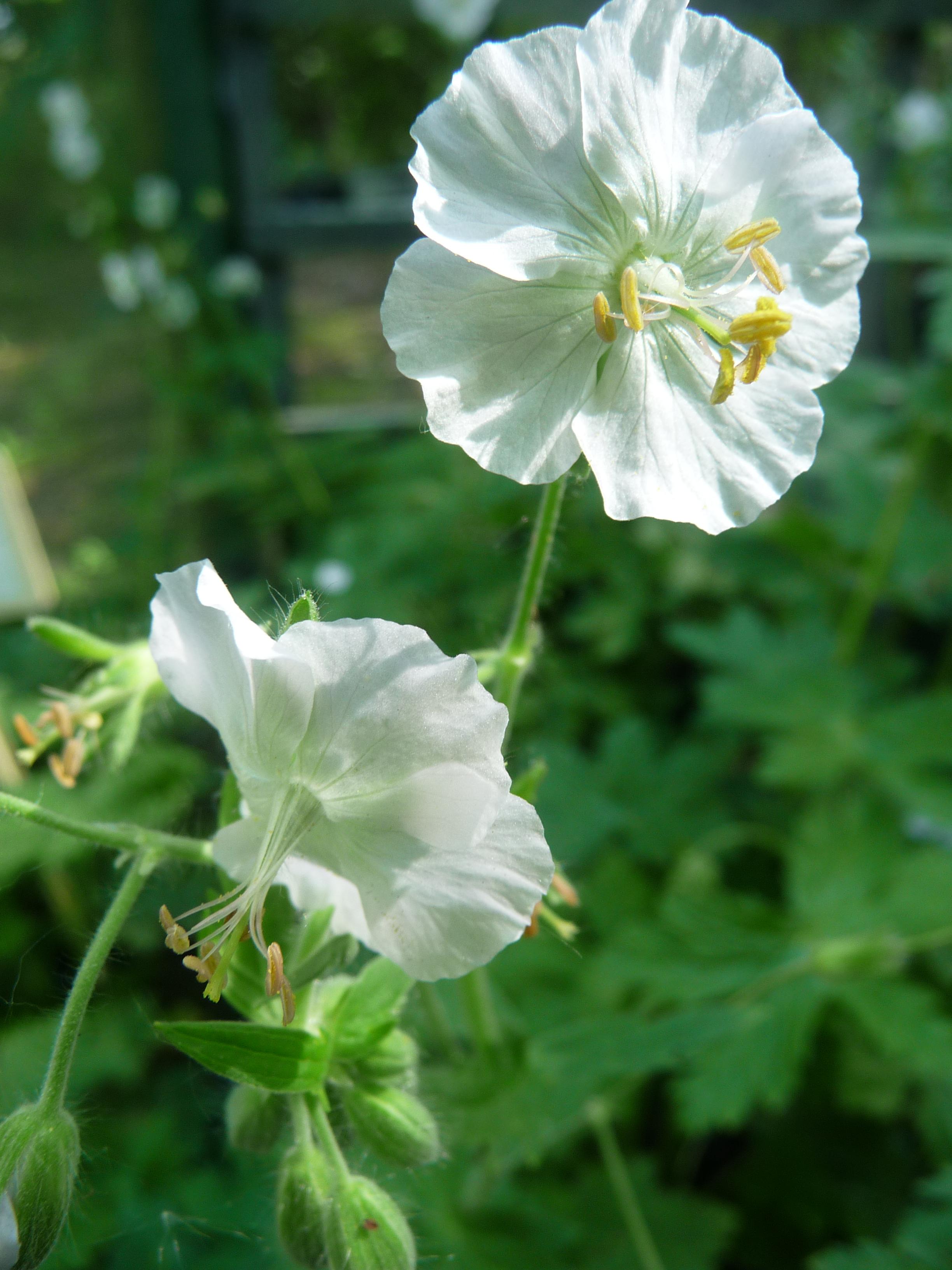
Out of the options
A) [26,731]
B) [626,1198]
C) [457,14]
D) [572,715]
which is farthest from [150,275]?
[626,1198]

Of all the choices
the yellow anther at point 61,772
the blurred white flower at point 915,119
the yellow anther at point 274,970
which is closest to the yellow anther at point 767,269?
the yellow anther at point 274,970

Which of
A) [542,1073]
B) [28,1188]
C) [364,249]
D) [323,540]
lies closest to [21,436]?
[323,540]

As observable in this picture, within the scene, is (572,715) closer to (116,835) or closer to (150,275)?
(116,835)

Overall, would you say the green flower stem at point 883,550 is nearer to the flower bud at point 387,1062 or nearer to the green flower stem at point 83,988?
the flower bud at point 387,1062

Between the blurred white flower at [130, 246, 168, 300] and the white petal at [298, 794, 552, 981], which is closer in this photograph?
the white petal at [298, 794, 552, 981]

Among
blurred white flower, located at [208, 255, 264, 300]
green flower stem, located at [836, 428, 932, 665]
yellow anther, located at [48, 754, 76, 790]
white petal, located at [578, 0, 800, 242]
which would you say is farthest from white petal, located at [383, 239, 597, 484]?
blurred white flower, located at [208, 255, 264, 300]

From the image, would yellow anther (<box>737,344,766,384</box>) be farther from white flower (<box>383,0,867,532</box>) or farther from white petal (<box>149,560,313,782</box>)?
white petal (<box>149,560,313,782</box>)
